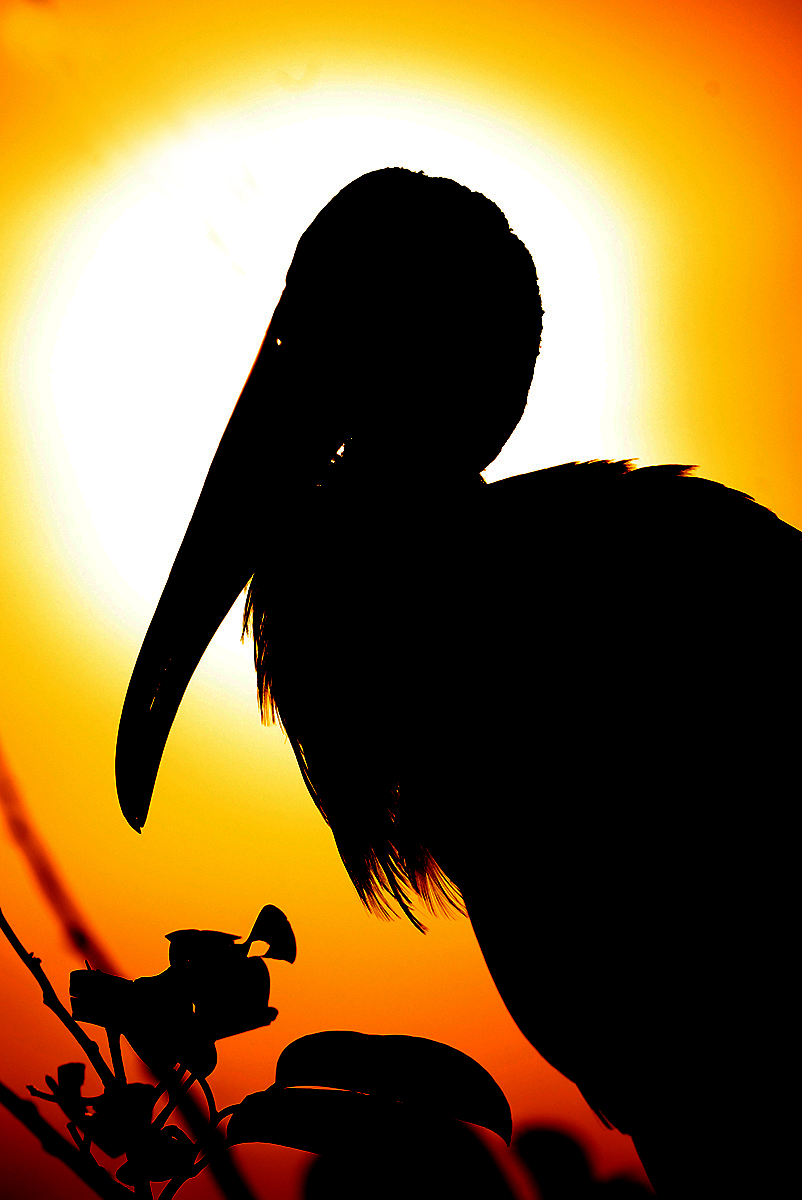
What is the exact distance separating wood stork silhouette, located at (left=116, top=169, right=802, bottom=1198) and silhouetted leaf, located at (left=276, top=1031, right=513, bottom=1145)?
0.21 m

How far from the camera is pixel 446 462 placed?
3.53ft

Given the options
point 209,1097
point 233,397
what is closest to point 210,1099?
point 209,1097

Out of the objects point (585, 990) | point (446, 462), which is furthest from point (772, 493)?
point (585, 990)

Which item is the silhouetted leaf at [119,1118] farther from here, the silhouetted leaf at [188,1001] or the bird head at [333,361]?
the bird head at [333,361]

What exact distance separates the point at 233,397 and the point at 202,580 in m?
0.43

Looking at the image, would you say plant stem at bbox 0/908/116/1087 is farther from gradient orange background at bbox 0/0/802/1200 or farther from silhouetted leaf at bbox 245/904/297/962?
gradient orange background at bbox 0/0/802/1200

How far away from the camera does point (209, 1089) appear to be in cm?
69

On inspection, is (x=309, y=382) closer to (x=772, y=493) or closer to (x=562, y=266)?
(x=562, y=266)

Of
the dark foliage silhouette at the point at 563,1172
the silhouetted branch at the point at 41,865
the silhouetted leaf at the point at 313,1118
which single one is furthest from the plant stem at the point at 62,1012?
the dark foliage silhouette at the point at 563,1172

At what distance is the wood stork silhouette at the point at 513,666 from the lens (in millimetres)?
792

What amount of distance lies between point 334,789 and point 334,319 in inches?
26.1

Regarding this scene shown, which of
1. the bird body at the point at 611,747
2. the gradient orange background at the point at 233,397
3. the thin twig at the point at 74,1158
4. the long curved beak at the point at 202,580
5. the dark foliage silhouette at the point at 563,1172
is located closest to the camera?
the thin twig at the point at 74,1158

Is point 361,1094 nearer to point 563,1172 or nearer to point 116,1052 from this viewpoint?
point 116,1052

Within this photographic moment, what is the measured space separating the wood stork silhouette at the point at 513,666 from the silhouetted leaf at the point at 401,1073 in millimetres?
212
